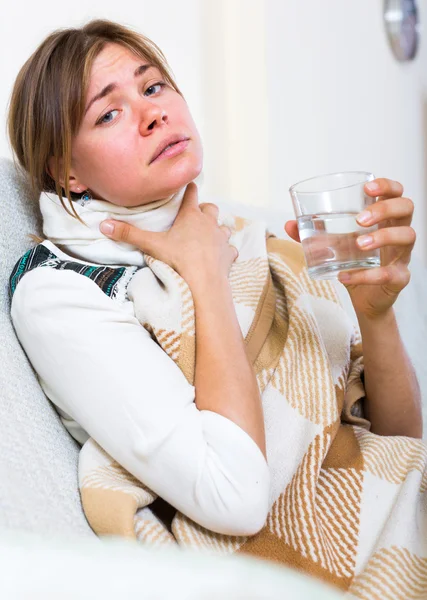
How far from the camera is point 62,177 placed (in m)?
1.11

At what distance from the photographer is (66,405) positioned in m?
0.92

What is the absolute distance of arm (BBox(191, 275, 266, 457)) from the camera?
0.89m

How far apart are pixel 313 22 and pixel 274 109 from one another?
0.42m

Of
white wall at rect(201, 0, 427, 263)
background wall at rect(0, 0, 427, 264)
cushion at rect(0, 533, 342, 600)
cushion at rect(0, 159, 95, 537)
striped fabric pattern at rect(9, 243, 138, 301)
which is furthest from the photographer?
white wall at rect(201, 0, 427, 263)

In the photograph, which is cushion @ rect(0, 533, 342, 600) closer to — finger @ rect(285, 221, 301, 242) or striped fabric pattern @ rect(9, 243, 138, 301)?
striped fabric pattern @ rect(9, 243, 138, 301)

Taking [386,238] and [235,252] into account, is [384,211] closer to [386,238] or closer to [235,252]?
[386,238]

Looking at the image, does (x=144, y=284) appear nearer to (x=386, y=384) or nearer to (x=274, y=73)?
(x=386, y=384)

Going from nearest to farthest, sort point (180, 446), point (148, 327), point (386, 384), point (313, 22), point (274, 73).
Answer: point (180, 446) < point (148, 327) < point (386, 384) < point (274, 73) < point (313, 22)

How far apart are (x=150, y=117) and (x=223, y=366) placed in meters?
0.37

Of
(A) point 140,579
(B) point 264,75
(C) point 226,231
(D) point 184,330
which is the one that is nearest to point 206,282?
(D) point 184,330

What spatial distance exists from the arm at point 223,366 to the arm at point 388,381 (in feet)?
0.81

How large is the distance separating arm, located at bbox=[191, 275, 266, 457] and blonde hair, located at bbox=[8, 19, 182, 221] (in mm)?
256

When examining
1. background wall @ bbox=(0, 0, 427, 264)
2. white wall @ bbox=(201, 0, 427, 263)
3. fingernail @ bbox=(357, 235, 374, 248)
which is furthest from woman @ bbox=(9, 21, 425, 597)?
white wall @ bbox=(201, 0, 427, 263)

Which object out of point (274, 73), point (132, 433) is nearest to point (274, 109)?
point (274, 73)
